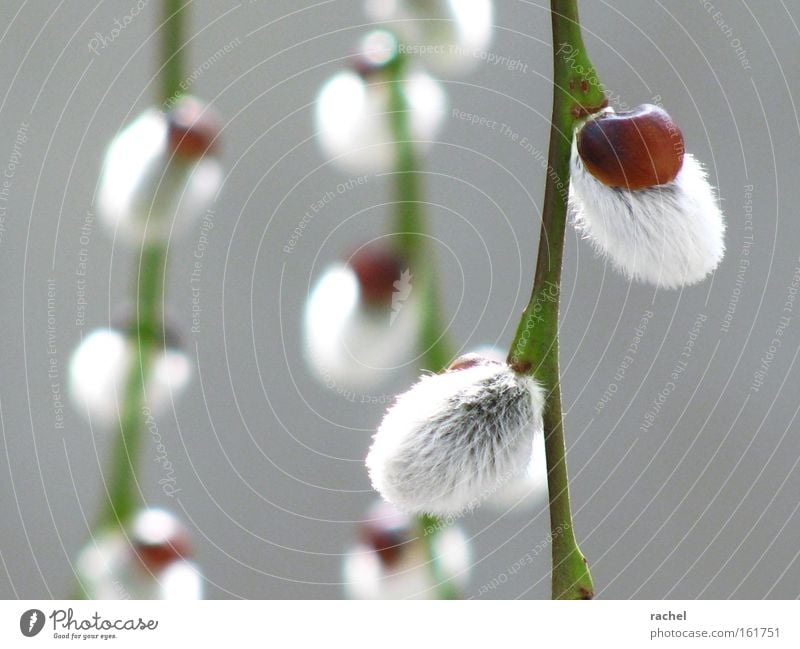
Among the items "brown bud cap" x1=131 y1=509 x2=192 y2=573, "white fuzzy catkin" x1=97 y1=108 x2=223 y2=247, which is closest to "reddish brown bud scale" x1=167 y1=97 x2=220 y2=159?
"white fuzzy catkin" x1=97 y1=108 x2=223 y2=247

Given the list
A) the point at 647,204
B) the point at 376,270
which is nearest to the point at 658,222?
the point at 647,204

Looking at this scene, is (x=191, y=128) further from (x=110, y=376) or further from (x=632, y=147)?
(x=632, y=147)

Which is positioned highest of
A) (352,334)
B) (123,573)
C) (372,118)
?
(372,118)

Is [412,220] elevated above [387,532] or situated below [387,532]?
above

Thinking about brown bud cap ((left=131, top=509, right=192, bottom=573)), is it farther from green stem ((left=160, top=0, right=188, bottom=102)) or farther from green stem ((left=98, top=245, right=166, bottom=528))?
green stem ((left=160, top=0, right=188, bottom=102))

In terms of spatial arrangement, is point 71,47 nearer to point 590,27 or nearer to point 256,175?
point 256,175

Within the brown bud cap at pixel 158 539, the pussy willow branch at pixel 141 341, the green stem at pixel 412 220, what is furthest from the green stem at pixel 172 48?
the brown bud cap at pixel 158 539

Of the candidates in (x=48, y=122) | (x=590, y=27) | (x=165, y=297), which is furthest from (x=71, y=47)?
(x=590, y=27)
